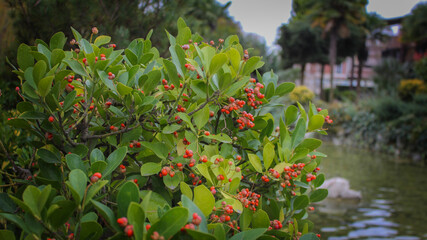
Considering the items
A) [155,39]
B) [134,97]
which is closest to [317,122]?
[134,97]

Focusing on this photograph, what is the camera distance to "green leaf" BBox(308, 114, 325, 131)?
51.4 inches

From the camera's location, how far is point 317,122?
1324 mm

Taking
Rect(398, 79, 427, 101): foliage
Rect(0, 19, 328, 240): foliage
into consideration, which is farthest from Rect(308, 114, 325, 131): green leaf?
Rect(398, 79, 427, 101): foliage

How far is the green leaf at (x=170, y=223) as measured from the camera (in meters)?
0.72

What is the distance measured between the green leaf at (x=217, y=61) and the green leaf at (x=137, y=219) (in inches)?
18.2

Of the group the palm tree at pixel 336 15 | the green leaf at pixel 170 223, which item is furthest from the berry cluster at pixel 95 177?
the palm tree at pixel 336 15

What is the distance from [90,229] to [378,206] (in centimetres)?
659

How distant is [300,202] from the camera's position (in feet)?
4.15

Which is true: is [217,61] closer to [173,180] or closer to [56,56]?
[173,180]

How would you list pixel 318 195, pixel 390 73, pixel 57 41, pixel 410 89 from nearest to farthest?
pixel 57 41, pixel 318 195, pixel 410 89, pixel 390 73

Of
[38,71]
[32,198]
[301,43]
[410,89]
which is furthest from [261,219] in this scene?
[301,43]

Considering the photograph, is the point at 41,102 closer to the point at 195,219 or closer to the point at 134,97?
the point at 134,97

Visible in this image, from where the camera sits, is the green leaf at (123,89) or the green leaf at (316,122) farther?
the green leaf at (316,122)

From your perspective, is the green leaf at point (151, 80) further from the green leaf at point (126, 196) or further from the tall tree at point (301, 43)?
the tall tree at point (301, 43)
